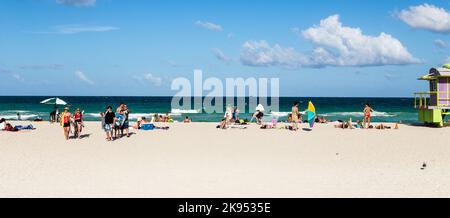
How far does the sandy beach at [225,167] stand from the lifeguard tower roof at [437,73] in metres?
5.87

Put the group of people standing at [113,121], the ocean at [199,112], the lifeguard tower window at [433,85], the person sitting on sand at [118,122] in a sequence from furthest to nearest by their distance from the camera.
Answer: the ocean at [199,112] < the lifeguard tower window at [433,85] < the person sitting on sand at [118,122] < the group of people standing at [113,121]

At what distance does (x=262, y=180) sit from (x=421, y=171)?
3918 millimetres

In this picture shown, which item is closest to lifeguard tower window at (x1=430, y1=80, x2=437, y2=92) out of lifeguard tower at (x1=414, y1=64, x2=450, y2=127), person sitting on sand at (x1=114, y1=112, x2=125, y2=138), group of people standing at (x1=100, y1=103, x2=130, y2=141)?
lifeguard tower at (x1=414, y1=64, x2=450, y2=127)

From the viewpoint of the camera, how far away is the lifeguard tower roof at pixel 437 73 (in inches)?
842

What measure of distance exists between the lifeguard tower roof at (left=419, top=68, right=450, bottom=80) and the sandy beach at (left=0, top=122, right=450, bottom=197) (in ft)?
19.3

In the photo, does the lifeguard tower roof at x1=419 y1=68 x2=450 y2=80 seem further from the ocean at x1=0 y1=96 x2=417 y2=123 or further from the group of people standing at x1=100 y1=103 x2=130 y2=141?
the group of people standing at x1=100 y1=103 x2=130 y2=141

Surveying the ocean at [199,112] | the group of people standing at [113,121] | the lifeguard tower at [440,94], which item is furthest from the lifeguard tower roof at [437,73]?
the group of people standing at [113,121]

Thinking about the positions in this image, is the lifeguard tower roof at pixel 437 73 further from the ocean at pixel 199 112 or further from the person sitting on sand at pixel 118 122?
the person sitting on sand at pixel 118 122

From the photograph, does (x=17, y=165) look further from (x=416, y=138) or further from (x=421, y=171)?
(x=416, y=138)

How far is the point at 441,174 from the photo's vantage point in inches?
370

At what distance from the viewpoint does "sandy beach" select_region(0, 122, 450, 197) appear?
25.8 ft

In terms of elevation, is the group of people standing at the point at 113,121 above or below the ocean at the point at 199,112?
below

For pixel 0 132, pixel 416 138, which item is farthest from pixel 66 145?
pixel 416 138
